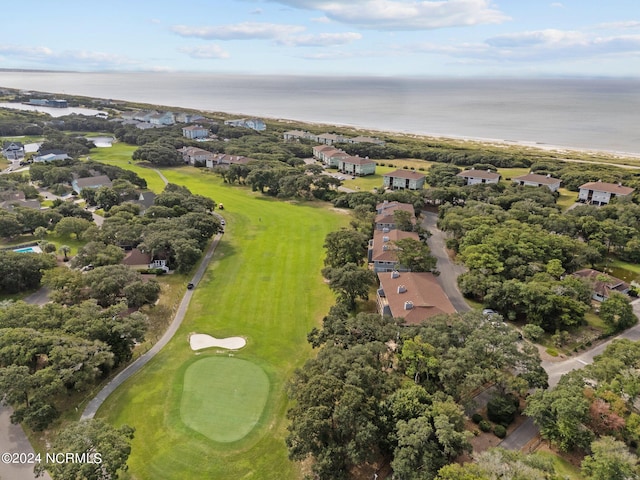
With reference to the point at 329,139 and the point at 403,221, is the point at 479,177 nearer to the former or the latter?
the point at 403,221

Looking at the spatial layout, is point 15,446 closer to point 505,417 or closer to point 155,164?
point 505,417

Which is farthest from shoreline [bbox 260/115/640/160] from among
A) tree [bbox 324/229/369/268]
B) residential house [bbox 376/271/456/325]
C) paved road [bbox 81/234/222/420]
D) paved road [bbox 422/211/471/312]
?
paved road [bbox 81/234/222/420]

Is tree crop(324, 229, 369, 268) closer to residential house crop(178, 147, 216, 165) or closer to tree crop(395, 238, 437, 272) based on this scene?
tree crop(395, 238, 437, 272)

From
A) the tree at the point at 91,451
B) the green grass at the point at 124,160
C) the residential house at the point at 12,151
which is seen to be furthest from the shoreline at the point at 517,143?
the tree at the point at 91,451

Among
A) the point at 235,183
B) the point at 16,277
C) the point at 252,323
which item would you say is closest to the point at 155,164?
the point at 235,183

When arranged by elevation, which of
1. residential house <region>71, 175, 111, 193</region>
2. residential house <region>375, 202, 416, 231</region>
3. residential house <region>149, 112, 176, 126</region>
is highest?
residential house <region>149, 112, 176, 126</region>
